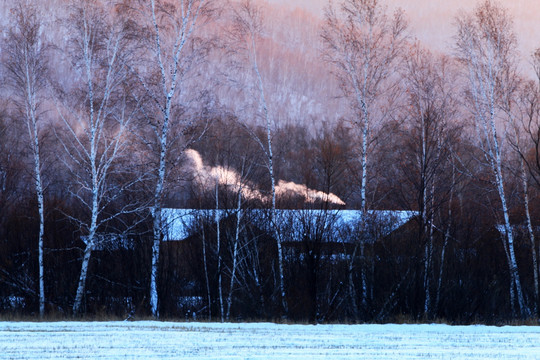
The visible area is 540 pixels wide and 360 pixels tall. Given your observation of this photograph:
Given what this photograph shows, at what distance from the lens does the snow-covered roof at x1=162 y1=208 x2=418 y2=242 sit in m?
21.5

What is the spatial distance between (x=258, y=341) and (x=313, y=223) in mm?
9558

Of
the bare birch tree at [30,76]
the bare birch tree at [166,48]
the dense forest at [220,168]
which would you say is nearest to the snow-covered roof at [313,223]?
the dense forest at [220,168]

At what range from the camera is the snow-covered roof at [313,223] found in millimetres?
21516

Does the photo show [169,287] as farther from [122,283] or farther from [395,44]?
[395,44]

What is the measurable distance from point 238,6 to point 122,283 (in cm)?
1226

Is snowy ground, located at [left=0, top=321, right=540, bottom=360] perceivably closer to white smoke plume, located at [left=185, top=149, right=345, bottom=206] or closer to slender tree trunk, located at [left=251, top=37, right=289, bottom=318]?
slender tree trunk, located at [left=251, top=37, right=289, bottom=318]

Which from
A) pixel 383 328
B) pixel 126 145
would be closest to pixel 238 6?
pixel 126 145

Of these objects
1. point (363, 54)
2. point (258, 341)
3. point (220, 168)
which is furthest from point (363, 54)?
point (258, 341)

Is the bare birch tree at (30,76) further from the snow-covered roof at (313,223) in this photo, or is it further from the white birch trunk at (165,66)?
the snow-covered roof at (313,223)

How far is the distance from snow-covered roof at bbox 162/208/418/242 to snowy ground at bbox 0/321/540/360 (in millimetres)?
5605

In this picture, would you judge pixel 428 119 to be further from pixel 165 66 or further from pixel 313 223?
pixel 165 66

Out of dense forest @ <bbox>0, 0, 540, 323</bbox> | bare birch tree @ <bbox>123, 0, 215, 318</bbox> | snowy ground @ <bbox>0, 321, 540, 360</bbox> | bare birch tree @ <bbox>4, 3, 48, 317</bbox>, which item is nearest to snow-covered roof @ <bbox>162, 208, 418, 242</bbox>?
dense forest @ <bbox>0, 0, 540, 323</bbox>

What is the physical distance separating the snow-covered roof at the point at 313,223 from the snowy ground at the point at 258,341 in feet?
18.4

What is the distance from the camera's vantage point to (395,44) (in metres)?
25.4
